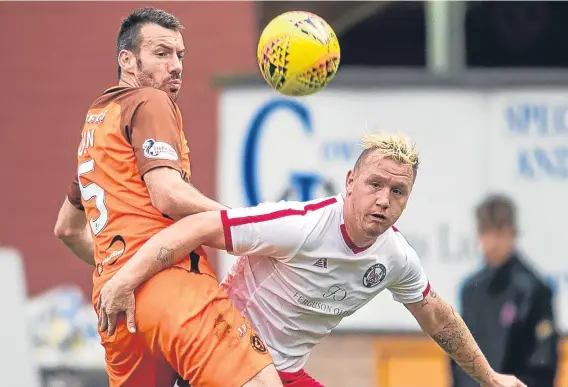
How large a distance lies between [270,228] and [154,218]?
49cm

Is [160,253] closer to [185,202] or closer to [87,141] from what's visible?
[185,202]

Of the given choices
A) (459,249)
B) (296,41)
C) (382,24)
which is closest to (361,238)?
(296,41)

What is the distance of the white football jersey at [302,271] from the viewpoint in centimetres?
565

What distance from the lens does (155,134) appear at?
559 centimetres

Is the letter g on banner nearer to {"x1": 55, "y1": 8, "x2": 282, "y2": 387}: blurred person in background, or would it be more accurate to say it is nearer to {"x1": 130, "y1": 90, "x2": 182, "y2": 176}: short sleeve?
{"x1": 55, "y1": 8, "x2": 282, "y2": 387}: blurred person in background

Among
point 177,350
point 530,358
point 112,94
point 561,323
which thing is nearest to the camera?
point 177,350

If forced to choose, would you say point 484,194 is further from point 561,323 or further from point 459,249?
point 561,323

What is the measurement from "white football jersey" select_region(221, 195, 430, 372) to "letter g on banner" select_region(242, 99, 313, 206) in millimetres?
4646

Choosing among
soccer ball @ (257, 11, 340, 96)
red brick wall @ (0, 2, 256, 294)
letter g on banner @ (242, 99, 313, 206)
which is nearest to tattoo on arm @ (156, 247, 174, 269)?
soccer ball @ (257, 11, 340, 96)

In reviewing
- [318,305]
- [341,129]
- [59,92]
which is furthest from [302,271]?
[59,92]

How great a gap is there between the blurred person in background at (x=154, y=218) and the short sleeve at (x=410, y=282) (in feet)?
2.58

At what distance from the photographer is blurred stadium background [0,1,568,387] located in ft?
35.3

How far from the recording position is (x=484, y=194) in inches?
426

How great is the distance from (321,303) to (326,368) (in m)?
5.02
